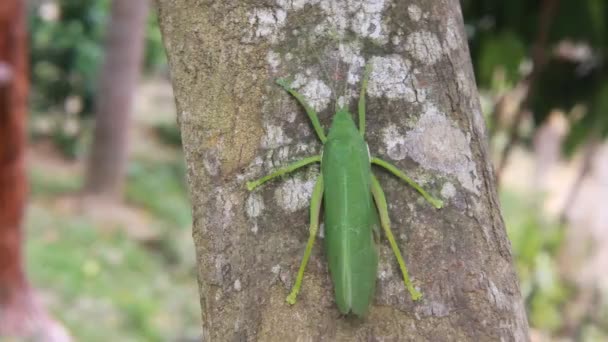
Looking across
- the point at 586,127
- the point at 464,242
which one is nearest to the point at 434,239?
the point at 464,242

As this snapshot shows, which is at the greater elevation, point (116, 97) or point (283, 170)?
point (116, 97)

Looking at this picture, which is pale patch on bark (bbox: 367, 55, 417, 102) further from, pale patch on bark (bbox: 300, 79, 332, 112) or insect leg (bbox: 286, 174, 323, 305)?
insect leg (bbox: 286, 174, 323, 305)

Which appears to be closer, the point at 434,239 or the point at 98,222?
the point at 434,239

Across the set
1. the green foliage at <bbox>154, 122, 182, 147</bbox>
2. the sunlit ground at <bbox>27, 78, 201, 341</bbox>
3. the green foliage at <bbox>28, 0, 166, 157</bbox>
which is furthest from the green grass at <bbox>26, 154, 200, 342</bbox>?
the green foliage at <bbox>154, 122, 182, 147</bbox>

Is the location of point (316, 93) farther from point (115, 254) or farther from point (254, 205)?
point (115, 254)

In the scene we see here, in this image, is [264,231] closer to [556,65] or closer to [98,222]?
[556,65]

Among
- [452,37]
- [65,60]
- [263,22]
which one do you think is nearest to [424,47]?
[452,37]
